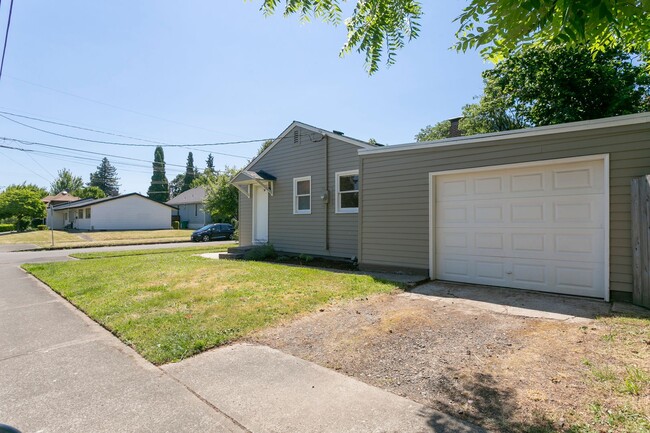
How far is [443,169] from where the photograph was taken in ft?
24.3

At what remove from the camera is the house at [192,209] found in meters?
38.9

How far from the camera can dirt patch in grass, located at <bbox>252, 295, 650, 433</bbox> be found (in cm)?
247

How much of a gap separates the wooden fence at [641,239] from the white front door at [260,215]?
1055 cm

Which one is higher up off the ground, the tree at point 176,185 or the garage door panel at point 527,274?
the tree at point 176,185

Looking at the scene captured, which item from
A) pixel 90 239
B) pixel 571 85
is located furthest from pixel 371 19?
pixel 90 239

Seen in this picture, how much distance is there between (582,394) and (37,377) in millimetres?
4830

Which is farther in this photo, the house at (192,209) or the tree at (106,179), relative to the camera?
the tree at (106,179)

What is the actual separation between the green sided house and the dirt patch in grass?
1.70 meters

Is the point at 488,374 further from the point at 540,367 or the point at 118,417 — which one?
the point at 118,417

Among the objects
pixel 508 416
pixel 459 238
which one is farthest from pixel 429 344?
pixel 459 238

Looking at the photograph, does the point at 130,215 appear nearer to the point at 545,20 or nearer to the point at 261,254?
the point at 261,254

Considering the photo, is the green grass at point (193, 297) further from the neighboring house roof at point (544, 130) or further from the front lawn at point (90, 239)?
the front lawn at point (90, 239)

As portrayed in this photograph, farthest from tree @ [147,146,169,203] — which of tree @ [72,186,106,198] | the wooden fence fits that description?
the wooden fence

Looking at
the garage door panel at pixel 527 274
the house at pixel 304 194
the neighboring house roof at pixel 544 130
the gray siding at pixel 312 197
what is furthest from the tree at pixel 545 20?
the gray siding at pixel 312 197
